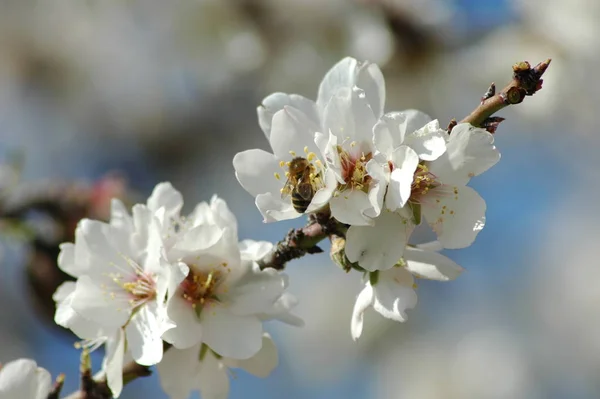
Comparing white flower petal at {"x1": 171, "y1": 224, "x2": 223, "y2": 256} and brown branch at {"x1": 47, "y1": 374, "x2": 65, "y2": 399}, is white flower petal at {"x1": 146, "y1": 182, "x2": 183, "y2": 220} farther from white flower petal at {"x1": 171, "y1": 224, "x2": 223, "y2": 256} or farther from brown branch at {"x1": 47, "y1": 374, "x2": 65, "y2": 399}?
brown branch at {"x1": 47, "y1": 374, "x2": 65, "y2": 399}

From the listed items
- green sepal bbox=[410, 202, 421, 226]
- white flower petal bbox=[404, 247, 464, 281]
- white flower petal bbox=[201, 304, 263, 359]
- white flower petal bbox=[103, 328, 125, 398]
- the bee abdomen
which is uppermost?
the bee abdomen

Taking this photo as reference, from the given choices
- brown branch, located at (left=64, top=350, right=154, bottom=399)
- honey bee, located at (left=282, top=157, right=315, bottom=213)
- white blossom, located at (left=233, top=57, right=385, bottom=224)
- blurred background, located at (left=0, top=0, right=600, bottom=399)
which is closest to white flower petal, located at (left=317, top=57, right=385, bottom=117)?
white blossom, located at (left=233, top=57, right=385, bottom=224)

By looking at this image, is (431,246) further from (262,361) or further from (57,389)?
(57,389)

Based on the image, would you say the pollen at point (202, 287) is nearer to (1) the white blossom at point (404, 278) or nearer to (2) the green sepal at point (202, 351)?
(2) the green sepal at point (202, 351)

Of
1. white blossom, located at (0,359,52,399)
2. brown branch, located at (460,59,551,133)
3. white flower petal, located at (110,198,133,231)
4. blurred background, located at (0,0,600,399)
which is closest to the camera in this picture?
brown branch, located at (460,59,551,133)

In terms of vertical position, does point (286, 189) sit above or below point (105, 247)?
above

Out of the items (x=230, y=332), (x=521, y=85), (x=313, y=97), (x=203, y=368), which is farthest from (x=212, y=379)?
(x=313, y=97)
